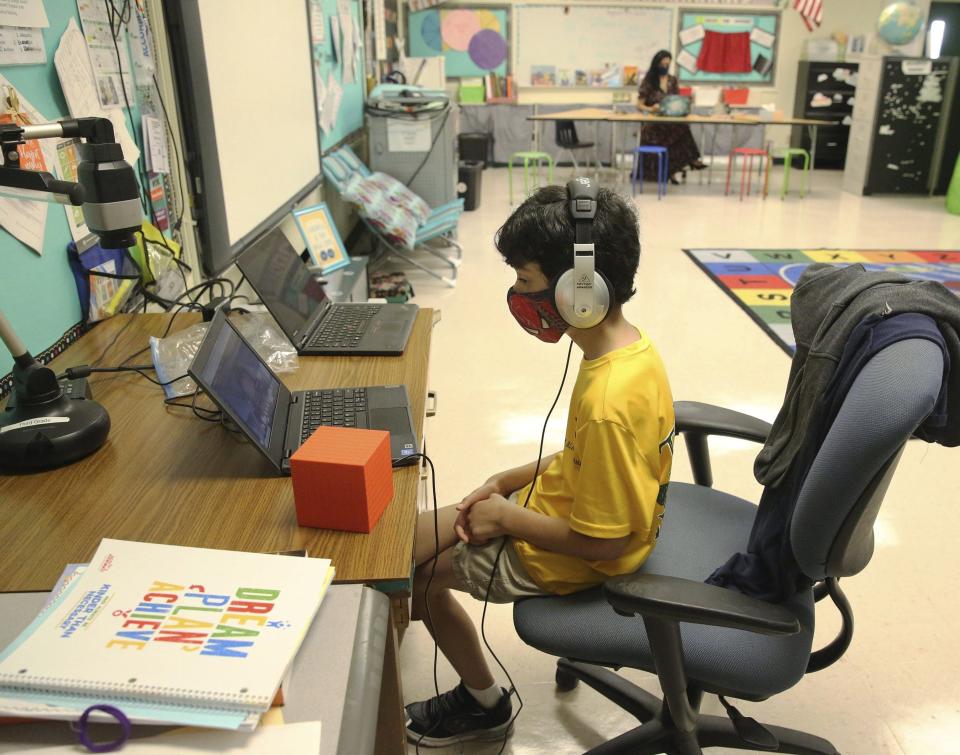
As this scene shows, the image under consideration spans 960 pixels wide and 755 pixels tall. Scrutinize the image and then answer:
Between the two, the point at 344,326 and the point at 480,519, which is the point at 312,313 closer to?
the point at 344,326

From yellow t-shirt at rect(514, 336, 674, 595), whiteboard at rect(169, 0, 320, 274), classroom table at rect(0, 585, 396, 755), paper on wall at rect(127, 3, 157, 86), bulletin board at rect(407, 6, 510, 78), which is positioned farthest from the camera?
bulletin board at rect(407, 6, 510, 78)

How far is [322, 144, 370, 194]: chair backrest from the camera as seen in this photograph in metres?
4.09

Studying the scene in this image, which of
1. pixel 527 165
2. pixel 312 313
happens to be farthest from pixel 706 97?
pixel 312 313

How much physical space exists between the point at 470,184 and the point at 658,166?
2252mm

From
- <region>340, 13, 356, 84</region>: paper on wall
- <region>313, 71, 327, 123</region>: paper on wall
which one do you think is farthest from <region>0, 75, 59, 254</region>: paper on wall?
<region>340, 13, 356, 84</region>: paper on wall

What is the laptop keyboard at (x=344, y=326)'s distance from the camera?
1.68m

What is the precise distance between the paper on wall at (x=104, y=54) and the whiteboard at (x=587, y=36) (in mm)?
7876

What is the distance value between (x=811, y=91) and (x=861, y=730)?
28.9 feet

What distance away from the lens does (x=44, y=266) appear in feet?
4.88

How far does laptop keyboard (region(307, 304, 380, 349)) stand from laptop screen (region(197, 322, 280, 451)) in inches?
12.2

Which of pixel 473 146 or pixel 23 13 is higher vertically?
pixel 23 13

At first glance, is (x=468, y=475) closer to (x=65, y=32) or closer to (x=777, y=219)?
(x=65, y=32)

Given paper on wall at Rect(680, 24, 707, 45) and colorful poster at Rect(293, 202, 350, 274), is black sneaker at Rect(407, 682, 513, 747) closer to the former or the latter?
colorful poster at Rect(293, 202, 350, 274)

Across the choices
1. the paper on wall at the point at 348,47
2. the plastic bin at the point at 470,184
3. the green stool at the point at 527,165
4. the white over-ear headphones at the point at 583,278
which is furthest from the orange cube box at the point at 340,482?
the green stool at the point at 527,165
